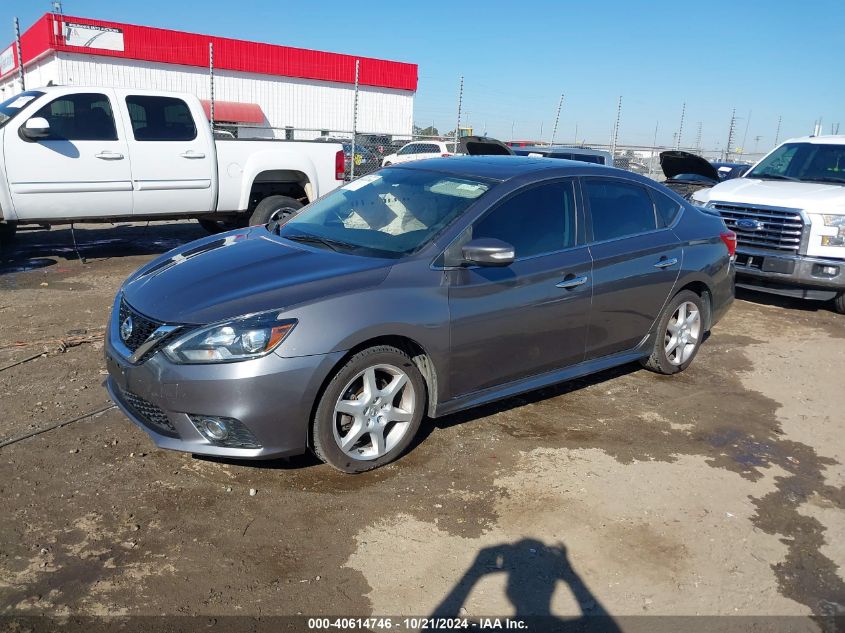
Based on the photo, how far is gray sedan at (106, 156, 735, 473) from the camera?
11.2 ft

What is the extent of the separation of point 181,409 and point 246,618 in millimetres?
1109

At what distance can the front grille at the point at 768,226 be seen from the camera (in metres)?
7.96

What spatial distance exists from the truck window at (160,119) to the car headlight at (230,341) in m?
6.11

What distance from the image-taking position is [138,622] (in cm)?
265

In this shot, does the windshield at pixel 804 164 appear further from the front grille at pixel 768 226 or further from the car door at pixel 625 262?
the car door at pixel 625 262

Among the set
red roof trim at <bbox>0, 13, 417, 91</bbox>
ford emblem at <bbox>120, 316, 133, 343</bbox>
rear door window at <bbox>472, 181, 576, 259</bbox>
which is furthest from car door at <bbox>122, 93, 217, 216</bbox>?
red roof trim at <bbox>0, 13, 417, 91</bbox>

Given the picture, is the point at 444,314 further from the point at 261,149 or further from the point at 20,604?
the point at 261,149

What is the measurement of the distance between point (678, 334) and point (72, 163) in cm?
683

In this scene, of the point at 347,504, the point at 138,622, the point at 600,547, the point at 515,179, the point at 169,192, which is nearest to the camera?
the point at 138,622

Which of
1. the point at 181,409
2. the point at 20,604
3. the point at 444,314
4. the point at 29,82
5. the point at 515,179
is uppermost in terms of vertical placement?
the point at 29,82

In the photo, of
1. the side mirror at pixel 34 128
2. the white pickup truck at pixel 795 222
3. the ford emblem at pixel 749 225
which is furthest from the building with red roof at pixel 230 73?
the ford emblem at pixel 749 225

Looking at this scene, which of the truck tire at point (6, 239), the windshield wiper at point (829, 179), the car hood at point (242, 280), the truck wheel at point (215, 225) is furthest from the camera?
the truck wheel at point (215, 225)

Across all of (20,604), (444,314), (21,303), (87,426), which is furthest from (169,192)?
(20,604)

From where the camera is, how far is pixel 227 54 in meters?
35.2
